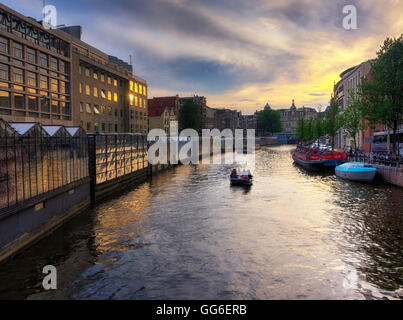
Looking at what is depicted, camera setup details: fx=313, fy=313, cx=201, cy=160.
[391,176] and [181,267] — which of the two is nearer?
[181,267]

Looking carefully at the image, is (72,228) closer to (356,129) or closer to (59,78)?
(59,78)

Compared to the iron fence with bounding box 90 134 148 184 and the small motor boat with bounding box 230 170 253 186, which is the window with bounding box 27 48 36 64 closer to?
the iron fence with bounding box 90 134 148 184

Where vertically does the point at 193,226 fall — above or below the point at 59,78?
below

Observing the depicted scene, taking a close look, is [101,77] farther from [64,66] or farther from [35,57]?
[35,57]

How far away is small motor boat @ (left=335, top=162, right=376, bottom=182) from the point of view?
38.3m

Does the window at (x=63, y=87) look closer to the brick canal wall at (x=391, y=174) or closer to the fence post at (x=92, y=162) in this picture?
the fence post at (x=92, y=162)

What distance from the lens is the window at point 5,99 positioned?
4488 cm

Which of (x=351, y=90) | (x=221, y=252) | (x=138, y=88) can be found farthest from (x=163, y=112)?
(x=221, y=252)

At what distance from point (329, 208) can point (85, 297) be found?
67.7 feet

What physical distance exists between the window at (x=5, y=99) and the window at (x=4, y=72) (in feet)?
6.91
